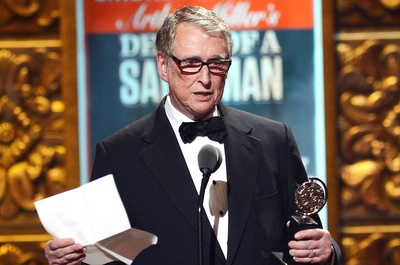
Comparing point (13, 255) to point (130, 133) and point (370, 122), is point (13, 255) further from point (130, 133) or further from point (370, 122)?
point (370, 122)

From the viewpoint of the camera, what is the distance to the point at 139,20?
3020mm

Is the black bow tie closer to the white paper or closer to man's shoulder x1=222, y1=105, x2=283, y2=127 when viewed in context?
man's shoulder x1=222, y1=105, x2=283, y2=127

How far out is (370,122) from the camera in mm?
3109

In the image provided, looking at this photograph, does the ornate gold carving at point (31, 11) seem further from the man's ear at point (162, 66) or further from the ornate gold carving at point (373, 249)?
the ornate gold carving at point (373, 249)

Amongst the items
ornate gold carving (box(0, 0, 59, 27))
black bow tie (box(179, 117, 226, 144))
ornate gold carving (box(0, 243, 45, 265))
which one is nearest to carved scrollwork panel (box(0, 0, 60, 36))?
ornate gold carving (box(0, 0, 59, 27))

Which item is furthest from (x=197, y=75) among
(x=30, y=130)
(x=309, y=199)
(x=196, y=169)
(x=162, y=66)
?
(x=30, y=130)

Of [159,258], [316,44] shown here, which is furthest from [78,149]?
[159,258]

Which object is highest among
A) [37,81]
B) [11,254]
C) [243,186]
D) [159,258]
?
[37,81]

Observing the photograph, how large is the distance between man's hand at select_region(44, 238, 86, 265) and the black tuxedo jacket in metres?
0.21

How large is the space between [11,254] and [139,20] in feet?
3.53

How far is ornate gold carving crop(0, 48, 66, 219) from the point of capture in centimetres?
309

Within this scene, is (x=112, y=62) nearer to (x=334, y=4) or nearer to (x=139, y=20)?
(x=139, y=20)

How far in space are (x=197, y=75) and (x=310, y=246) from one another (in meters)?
0.50

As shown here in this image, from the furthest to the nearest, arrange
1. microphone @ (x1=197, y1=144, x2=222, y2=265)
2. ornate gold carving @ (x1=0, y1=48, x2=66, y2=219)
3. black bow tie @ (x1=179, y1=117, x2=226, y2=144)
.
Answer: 1. ornate gold carving @ (x1=0, y1=48, x2=66, y2=219)
2. black bow tie @ (x1=179, y1=117, x2=226, y2=144)
3. microphone @ (x1=197, y1=144, x2=222, y2=265)
